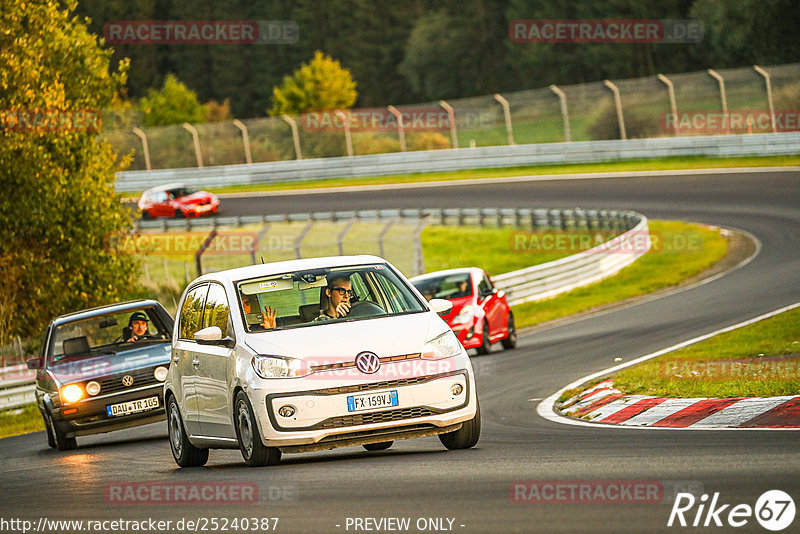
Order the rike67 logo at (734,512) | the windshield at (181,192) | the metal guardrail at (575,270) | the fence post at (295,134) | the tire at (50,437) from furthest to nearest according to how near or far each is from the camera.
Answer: the fence post at (295,134) < the windshield at (181,192) < the metal guardrail at (575,270) < the tire at (50,437) < the rike67 logo at (734,512)

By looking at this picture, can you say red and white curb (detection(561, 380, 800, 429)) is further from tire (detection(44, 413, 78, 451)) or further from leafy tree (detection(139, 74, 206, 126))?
leafy tree (detection(139, 74, 206, 126))

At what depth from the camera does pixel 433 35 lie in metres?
97.2

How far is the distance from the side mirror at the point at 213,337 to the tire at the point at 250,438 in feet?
1.36

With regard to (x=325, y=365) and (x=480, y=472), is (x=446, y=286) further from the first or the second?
(x=480, y=472)

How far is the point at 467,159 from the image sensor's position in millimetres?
53250

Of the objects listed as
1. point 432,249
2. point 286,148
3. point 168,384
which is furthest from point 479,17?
point 168,384

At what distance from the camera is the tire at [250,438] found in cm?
920

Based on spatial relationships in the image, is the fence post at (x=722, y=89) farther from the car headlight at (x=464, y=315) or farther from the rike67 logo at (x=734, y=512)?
the rike67 logo at (x=734, y=512)

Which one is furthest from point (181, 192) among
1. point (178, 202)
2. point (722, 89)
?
point (722, 89)

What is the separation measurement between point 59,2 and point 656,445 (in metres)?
23.0

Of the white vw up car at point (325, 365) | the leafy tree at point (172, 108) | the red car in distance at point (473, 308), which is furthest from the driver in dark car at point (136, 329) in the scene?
the leafy tree at point (172, 108)

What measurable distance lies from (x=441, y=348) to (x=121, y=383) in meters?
6.52

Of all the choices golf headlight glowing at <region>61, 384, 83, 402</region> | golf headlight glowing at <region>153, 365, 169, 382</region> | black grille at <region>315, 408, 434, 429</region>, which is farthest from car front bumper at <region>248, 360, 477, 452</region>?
golf headlight glowing at <region>61, 384, 83, 402</region>

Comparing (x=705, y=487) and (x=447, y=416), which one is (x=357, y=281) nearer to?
(x=447, y=416)
